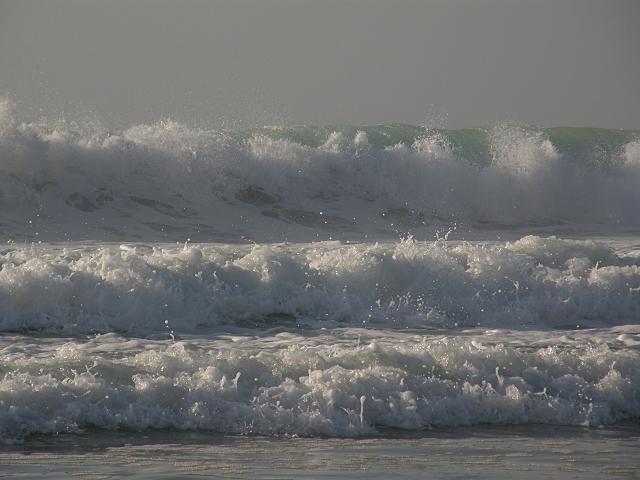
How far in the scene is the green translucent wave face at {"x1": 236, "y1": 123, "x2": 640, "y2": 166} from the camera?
1059 inches

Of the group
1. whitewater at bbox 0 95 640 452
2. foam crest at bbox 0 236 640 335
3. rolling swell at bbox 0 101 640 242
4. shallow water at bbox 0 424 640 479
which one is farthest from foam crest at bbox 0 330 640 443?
rolling swell at bbox 0 101 640 242

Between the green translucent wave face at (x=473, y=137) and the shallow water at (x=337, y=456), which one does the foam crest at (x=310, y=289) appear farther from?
the green translucent wave face at (x=473, y=137)

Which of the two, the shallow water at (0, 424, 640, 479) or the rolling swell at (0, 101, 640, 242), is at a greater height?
the rolling swell at (0, 101, 640, 242)

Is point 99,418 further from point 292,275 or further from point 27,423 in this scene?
point 292,275

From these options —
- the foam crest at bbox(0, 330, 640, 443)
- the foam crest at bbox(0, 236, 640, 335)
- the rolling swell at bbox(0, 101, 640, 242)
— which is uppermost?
the rolling swell at bbox(0, 101, 640, 242)

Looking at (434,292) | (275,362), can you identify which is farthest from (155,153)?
Result: (275,362)

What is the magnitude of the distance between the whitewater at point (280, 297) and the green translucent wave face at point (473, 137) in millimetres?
2803

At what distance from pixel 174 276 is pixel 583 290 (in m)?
4.68

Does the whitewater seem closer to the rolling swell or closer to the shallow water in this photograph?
the rolling swell

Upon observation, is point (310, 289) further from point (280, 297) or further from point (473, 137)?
point (473, 137)

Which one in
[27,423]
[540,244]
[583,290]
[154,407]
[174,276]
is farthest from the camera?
[540,244]

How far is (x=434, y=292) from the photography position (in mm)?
11977

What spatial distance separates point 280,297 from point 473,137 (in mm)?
18490

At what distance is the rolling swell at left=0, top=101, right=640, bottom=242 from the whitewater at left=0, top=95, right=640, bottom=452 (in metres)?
0.07
